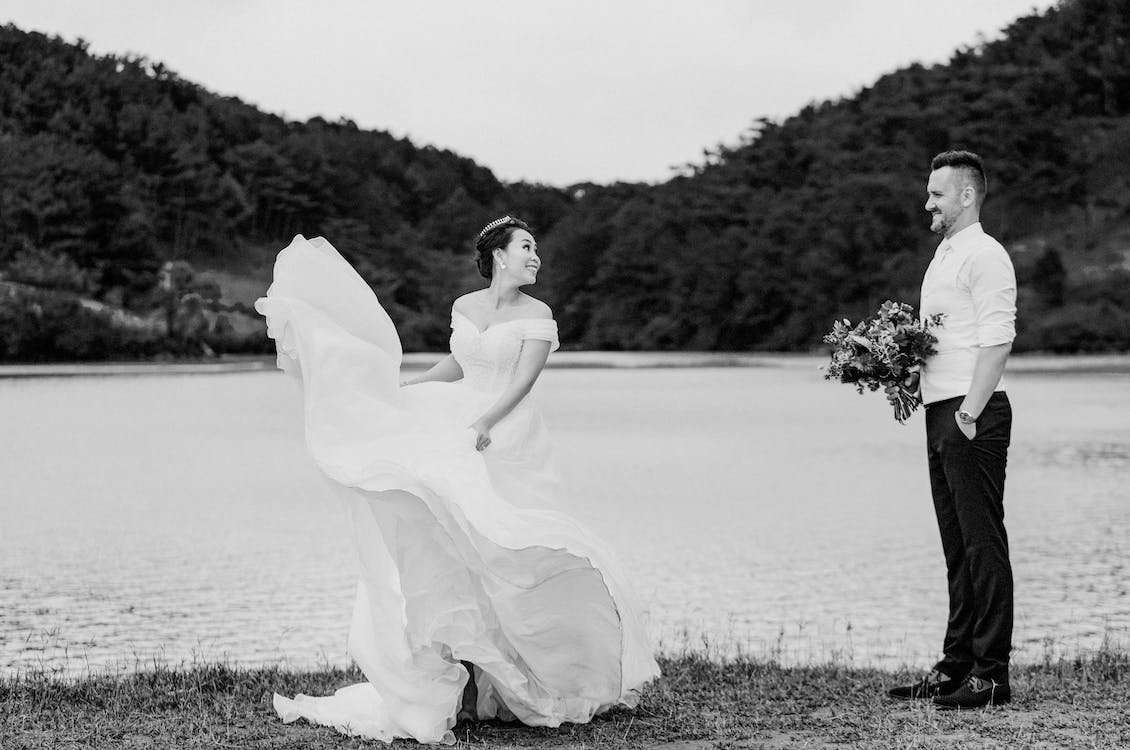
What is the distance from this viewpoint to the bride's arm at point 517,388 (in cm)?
552

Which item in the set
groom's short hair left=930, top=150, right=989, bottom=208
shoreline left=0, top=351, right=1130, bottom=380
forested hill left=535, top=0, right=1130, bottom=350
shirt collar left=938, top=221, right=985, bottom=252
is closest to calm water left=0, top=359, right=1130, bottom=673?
shirt collar left=938, top=221, right=985, bottom=252

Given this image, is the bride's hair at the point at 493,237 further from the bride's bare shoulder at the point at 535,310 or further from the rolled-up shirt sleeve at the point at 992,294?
the rolled-up shirt sleeve at the point at 992,294

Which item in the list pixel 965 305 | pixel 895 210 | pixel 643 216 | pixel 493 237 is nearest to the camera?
pixel 965 305

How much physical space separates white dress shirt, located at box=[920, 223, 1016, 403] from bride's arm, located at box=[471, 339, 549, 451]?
167 centimetres

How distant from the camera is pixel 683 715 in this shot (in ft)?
18.1

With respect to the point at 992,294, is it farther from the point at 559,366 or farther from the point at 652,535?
the point at 559,366

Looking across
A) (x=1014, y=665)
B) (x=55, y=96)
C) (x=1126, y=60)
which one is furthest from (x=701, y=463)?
(x=55, y=96)

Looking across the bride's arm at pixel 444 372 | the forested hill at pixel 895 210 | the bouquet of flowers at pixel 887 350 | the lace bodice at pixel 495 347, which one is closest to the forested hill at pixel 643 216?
the forested hill at pixel 895 210

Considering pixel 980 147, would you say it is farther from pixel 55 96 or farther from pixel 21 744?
pixel 21 744

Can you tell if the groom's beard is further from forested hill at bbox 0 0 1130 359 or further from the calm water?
forested hill at bbox 0 0 1130 359

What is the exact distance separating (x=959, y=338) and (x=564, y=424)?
23084 millimetres

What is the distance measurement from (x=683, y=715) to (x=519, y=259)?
2.03 meters

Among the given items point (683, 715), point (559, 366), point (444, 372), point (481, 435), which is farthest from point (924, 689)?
point (559, 366)

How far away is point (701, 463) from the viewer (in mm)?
21219
